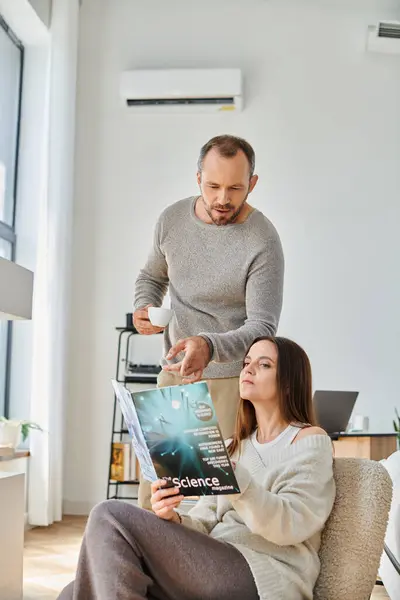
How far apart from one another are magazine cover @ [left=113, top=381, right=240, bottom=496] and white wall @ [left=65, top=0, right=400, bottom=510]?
12.2ft

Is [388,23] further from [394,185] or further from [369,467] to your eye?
[369,467]

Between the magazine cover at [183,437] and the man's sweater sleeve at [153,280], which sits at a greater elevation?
the man's sweater sleeve at [153,280]

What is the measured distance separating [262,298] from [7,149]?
11.3 feet

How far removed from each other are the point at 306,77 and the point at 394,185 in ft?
2.96

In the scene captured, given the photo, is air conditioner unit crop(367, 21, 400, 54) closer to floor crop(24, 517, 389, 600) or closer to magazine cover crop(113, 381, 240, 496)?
floor crop(24, 517, 389, 600)

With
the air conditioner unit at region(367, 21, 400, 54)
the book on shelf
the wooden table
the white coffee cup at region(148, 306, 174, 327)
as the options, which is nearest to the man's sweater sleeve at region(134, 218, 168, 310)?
the white coffee cup at region(148, 306, 174, 327)

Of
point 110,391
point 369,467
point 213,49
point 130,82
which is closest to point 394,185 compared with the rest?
point 213,49

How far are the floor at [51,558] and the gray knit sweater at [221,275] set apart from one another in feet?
4.82

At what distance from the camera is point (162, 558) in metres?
1.61

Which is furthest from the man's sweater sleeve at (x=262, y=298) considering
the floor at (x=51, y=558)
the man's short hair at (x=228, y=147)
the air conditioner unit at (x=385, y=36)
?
the air conditioner unit at (x=385, y=36)

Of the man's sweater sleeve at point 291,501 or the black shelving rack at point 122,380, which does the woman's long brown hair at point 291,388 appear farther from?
the black shelving rack at point 122,380

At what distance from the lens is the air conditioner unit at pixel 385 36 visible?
203 inches

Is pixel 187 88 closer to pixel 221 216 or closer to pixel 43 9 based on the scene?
pixel 43 9

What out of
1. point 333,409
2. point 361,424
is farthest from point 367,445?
point 361,424
